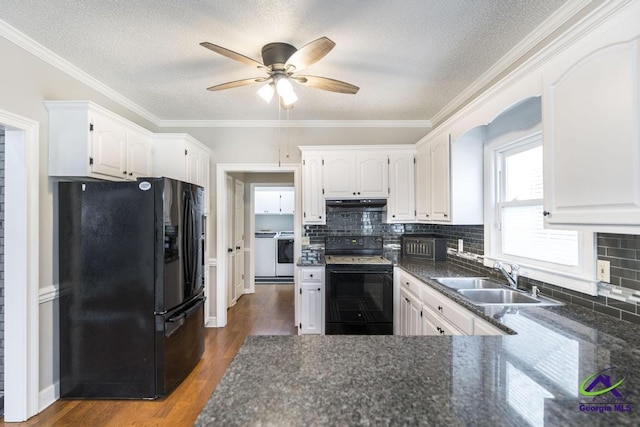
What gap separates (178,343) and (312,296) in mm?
1345

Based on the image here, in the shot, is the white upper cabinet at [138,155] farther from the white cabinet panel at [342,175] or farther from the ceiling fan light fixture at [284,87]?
the white cabinet panel at [342,175]

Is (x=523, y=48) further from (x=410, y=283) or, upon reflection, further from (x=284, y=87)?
(x=410, y=283)

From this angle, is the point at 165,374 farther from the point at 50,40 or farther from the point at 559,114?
the point at 559,114

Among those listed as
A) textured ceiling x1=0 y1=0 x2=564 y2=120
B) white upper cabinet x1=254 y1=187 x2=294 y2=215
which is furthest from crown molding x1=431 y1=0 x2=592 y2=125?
white upper cabinet x1=254 y1=187 x2=294 y2=215

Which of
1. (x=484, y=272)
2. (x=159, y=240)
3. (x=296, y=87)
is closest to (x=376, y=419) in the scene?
(x=159, y=240)

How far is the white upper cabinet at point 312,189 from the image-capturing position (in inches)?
132

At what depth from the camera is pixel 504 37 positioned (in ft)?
6.43

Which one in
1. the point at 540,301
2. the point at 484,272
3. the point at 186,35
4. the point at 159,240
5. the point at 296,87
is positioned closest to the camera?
the point at 540,301

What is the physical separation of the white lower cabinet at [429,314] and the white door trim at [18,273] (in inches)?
111

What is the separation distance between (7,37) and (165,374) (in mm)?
2487


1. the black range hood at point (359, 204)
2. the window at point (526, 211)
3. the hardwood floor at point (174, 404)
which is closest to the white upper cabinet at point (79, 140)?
the hardwood floor at point (174, 404)

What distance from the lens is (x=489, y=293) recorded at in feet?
7.11

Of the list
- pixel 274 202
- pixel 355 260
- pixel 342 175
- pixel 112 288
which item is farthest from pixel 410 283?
pixel 274 202

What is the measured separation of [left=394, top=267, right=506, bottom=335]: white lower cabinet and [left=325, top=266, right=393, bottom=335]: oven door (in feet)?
0.40
